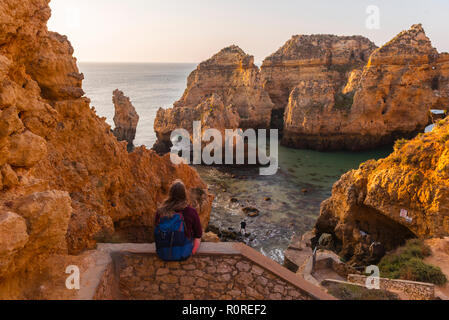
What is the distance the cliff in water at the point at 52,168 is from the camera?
3.79m

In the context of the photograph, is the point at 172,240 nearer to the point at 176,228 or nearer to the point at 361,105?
the point at 176,228

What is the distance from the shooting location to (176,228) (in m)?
4.56

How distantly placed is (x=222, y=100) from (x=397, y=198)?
1383 inches

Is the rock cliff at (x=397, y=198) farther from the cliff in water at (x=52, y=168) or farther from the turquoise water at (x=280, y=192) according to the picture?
the cliff in water at (x=52, y=168)

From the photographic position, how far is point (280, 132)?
44.6 m

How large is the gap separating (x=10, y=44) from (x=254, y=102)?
37422 mm

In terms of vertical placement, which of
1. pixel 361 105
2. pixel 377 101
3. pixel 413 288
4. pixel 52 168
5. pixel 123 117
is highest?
pixel 377 101

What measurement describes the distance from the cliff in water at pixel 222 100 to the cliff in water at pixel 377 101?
580 centimetres

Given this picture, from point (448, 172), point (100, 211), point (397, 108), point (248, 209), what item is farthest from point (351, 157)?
point (100, 211)

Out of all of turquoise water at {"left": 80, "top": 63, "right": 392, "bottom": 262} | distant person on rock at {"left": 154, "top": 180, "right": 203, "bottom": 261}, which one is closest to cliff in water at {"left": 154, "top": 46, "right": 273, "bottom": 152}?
turquoise water at {"left": 80, "top": 63, "right": 392, "bottom": 262}

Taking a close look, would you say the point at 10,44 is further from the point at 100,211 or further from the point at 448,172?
the point at 448,172

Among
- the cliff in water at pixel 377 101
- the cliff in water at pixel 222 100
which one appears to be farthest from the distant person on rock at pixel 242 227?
the cliff in water at pixel 377 101

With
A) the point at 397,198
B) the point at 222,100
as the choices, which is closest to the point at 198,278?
the point at 397,198

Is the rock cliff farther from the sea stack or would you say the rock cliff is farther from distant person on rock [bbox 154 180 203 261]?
the sea stack
